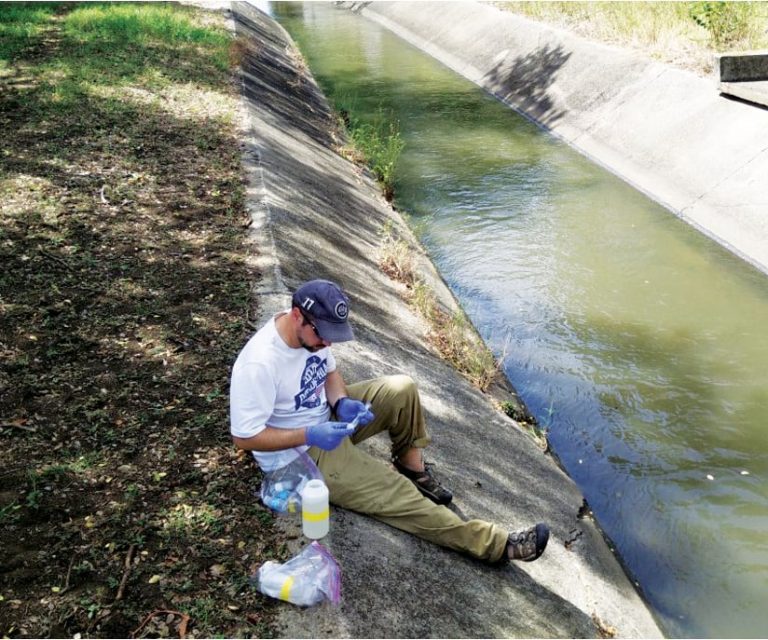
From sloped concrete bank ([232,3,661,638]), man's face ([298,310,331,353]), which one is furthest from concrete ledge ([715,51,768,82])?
man's face ([298,310,331,353])

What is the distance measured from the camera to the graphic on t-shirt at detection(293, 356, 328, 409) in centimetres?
376

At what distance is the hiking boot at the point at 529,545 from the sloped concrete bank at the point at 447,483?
157mm

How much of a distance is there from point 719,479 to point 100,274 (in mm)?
5139

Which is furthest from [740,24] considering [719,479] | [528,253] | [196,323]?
[196,323]

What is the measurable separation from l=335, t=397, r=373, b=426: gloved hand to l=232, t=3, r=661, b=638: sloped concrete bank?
0.50 meters

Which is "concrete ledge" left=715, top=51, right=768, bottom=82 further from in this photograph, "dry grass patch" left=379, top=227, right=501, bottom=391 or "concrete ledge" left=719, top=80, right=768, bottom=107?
"dry grass patch" left=379, top=227, right=501, bottom=391

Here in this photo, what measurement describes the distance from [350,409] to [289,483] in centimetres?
51

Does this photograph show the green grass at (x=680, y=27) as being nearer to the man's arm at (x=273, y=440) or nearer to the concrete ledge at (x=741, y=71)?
the concrete ledge at (x=741, y=71)

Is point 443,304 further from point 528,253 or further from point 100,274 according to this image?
point 100,274

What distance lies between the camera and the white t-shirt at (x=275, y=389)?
351 cm

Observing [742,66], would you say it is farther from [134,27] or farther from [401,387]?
[134,27]

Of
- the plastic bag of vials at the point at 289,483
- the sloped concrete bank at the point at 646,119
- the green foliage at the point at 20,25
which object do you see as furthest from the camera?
the green foliage at the point at 20,25

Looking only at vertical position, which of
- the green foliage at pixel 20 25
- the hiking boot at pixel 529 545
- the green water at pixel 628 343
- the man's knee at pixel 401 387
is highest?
the green foliage at pixel 20 25

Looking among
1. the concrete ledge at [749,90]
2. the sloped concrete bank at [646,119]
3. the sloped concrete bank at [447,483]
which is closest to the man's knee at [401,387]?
the sloped concrete bank at [447,483]
